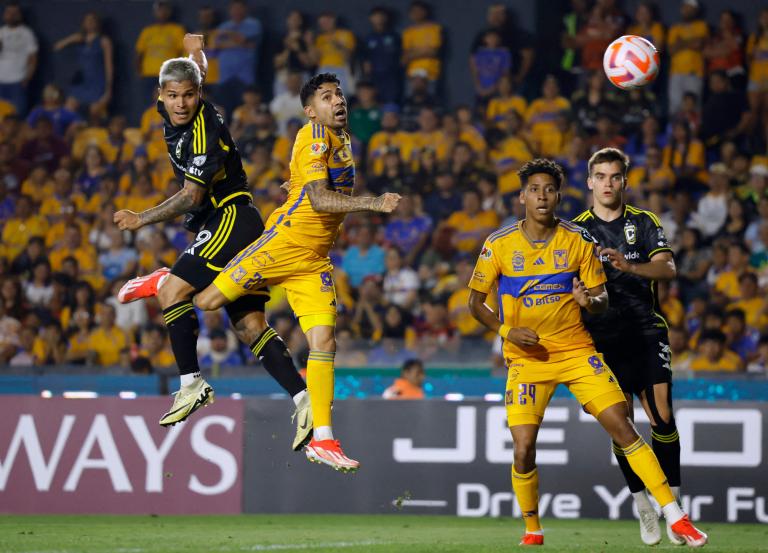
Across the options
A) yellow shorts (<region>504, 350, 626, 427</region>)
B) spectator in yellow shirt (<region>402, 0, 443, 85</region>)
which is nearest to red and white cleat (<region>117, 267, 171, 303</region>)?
yellow shorts (<region>504, 350, 626, 427</region>)

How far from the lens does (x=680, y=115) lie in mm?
17031

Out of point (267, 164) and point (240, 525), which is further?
point (267, 164)

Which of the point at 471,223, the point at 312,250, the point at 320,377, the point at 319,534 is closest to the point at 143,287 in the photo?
the point at 312,250

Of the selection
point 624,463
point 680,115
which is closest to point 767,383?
point 624,463

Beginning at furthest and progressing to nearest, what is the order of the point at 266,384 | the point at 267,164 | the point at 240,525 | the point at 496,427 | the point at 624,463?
1. the point at 267,164
2. the point at 266,384
3. the point at 496,427
4. the point at 240,525
5. the point at 624,463

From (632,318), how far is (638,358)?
0.28 meters

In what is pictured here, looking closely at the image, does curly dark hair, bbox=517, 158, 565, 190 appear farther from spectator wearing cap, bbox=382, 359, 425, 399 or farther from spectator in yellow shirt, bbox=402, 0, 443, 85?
spectator in yellow shirt, bbox=402, 0, 443, 85

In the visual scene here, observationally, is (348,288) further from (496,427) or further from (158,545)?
(158,545)

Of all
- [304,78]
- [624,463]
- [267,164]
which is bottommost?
[624,463]

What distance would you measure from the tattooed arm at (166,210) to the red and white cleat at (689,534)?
3611 mm

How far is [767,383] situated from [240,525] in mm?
5074

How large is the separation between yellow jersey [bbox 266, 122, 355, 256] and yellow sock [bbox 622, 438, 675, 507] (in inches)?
92.2

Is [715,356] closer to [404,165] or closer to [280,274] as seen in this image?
[404,165]

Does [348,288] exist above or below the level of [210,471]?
above
